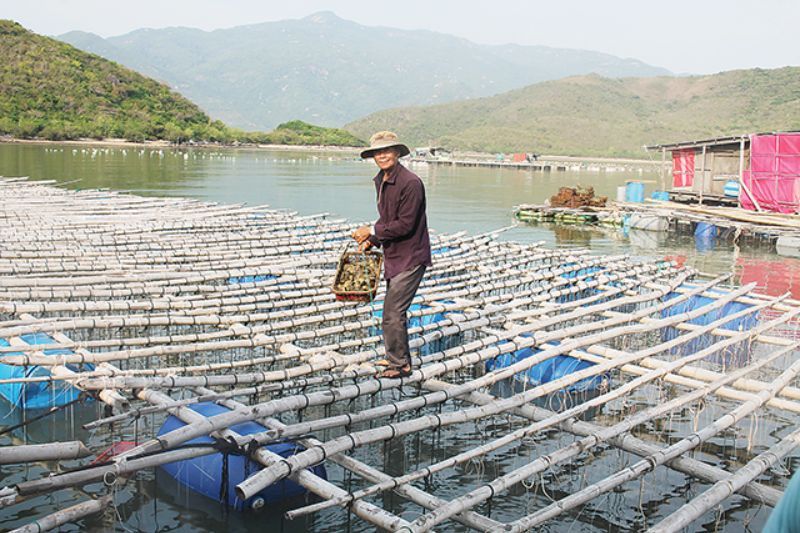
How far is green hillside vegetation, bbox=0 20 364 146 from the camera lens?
269 ft

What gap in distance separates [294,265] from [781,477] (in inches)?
301

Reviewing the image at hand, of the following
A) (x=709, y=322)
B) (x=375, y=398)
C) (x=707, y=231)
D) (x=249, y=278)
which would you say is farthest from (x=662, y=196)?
(x=375, y=398)

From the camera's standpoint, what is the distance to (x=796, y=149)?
2370cm

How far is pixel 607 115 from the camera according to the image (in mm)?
140625

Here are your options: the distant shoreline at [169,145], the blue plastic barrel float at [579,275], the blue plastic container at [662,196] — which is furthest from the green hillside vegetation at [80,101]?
the blue plastic barrel float at [579,275]

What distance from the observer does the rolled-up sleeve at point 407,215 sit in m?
6.42

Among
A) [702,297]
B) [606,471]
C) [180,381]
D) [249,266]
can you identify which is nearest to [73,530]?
[180,381]

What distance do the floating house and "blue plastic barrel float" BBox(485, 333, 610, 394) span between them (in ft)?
62.0

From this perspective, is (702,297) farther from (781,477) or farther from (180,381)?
(180,381)

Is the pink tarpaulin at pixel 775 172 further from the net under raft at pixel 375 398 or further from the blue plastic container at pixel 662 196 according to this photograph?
the net under raft at pixel 375 398

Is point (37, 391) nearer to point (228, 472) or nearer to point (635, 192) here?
point (228, 472)

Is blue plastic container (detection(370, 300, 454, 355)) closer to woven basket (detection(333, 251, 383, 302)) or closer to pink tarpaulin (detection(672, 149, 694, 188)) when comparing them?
woven basket (detection(333, 251, 383, 302))

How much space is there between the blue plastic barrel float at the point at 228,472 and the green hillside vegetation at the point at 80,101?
80401mm

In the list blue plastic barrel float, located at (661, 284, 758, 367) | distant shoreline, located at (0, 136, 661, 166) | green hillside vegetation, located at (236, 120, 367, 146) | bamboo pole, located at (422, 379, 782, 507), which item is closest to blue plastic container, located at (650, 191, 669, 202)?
blue plastic barrel float, located at (661, 284, 758, 367)
